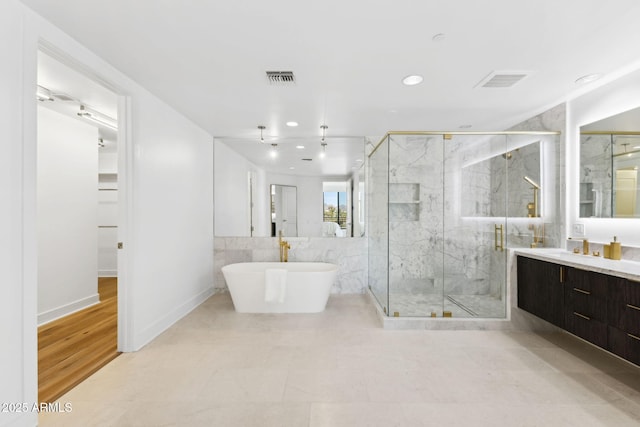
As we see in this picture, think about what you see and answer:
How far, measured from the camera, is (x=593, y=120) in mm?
2848

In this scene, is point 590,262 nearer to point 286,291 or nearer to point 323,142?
point 286,291

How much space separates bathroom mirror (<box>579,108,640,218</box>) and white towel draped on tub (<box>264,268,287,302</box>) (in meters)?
3.23

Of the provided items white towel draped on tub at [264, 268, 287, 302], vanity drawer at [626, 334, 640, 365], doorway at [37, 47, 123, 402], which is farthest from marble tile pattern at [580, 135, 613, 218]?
doorway at [37, 47, 123, 402]

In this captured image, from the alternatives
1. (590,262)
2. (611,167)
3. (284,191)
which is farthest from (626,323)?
(284,191)

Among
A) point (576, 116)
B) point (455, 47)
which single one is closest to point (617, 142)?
point (576, 116)

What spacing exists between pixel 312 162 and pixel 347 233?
1.23 m

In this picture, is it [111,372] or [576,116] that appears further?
[576,116]

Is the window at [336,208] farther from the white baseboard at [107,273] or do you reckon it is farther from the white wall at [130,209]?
the white baseboard at [107,273]

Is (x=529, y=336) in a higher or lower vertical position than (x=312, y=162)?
lower

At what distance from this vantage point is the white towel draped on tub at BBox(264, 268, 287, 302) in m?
3.54

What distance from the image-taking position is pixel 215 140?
4570 millimetres

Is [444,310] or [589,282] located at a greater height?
[589,282]

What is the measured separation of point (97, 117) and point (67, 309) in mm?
2380

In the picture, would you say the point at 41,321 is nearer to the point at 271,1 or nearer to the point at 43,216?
the point at 43,216
